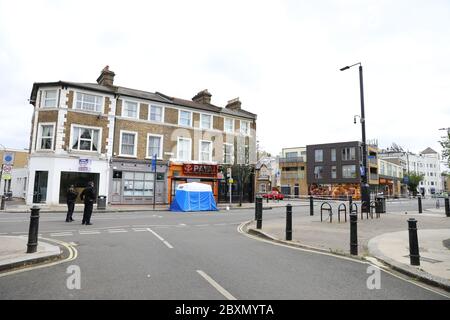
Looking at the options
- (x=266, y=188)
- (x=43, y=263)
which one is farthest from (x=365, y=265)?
(x=266, y=188)

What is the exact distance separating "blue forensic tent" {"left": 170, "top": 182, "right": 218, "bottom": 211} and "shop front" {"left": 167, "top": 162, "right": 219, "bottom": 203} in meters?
6.16

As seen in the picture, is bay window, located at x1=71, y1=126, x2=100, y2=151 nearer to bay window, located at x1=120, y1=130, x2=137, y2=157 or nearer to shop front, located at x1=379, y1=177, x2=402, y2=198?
bay window, located at x1=120, y1=130, x2=137, y2=157

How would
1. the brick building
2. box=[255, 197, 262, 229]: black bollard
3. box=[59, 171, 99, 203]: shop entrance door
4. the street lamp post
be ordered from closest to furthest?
box=[255, 197, 262, 229]: black bollard → the street lamp post → the brick building → box=[59, 171, 99, 203]: shop entrance door

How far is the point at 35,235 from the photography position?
7.17 m

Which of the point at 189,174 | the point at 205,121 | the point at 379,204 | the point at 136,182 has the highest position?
the point at 205,121

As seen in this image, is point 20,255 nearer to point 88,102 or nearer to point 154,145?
point 88,102

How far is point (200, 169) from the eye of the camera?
99.5 ft

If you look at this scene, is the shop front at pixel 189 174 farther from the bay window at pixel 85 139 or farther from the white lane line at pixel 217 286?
the white lane line at pixel 217 286

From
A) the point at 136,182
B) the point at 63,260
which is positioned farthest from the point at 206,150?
the point at 63,260

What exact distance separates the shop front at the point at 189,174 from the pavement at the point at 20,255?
68.2 feet

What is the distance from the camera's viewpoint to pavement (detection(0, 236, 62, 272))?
19.8 ft

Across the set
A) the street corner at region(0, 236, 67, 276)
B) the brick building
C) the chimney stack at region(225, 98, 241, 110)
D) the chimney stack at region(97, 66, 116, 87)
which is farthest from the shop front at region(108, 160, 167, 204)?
the street corner at region(0, 236, 67, 276)

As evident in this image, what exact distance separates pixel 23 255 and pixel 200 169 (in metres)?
23.8
